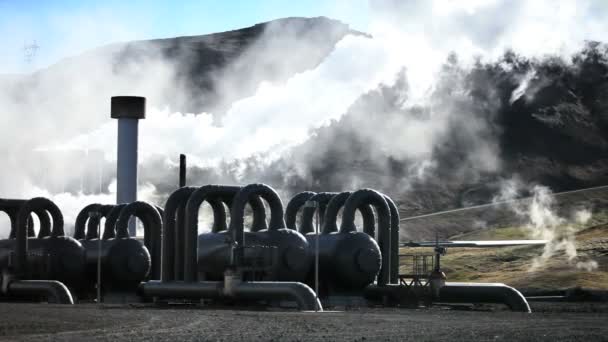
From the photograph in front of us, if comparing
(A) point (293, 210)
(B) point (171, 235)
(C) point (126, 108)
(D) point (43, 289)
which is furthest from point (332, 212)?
(C) point (126, 108)

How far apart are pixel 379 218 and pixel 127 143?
33687 millimetres

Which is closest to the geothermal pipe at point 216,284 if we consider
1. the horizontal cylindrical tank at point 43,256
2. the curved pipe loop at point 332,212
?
the curved pipe loop at point 332,212

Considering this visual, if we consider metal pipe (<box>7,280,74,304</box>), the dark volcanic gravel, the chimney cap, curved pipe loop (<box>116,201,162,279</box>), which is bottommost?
the dark volcanic gravel

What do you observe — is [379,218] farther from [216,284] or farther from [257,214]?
[216,284]

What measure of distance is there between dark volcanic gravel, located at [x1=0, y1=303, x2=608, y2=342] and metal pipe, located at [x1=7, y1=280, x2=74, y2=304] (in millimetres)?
13592

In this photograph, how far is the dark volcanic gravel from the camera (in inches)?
1329

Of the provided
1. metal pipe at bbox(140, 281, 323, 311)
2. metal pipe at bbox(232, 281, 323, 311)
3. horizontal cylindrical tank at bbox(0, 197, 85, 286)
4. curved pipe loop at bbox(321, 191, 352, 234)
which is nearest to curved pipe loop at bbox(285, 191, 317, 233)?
curved pipe loop at bbox(321, 191, 352, 234)

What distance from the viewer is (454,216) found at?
599ft

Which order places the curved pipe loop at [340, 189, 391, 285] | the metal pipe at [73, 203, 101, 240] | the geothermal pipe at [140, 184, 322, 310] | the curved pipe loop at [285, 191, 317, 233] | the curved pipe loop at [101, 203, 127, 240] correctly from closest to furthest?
1. the geothermal pipe at [140, 184, 322, 310]
2. the curved pipe loop at [340, 189, 391, 285]
3. the curved pipe loop at [285, 191, 317, 233]
4. the curved pipe loop at [101, 203, 127, 240]
5. the metal pipe at [73, 203, 101, 240]

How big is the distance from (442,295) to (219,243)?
12.5 meters

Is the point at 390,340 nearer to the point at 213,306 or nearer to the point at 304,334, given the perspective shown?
the point at 304,334

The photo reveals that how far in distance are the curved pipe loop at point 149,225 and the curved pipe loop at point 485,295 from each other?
2063 cm

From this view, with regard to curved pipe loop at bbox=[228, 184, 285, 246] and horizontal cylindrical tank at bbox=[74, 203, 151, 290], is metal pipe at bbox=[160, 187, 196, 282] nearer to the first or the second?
curved pipe loop at bbox=[228, 184, 285, 246]

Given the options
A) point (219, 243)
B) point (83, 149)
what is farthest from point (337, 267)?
point (83, 149)
